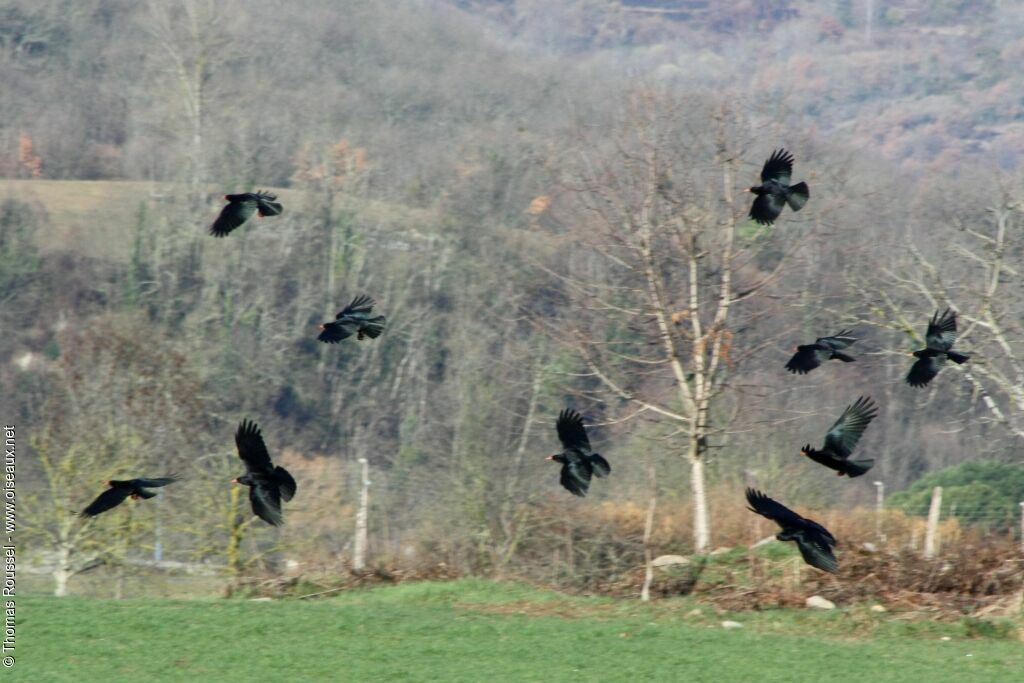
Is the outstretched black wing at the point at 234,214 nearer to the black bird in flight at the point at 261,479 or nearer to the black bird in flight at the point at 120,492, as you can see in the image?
the black bird in flight at the point at 261,479

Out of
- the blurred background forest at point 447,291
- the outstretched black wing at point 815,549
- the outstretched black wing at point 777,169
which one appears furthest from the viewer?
the blurred background forest at point 447,291

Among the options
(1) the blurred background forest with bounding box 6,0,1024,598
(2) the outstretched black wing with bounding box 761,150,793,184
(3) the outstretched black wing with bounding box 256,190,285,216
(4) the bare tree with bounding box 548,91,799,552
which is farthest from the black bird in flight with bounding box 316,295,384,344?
(4) the bare tree with bounding box 548,91,799,552

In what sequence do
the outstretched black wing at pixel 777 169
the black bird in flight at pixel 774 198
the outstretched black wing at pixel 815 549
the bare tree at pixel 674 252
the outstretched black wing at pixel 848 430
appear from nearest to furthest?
the outstretched black wing at pixel 815 549 < the outstretched black wing at pixel 848 430 < the black bird in flight at pixel 774 198 < the outstretched black wing at pixel 777 169 < the bare tree at pixel 674 252

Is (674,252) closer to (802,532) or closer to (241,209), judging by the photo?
(241,209)

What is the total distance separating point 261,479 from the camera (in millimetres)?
Answer: 11922

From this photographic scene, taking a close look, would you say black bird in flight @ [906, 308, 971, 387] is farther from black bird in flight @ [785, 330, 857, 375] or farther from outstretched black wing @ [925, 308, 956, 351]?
black bird in flight @ [785, 330, 857, 375]

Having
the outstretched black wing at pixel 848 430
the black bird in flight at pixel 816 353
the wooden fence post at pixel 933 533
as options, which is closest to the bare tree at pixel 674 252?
the wooden fence post at pixel 933 533

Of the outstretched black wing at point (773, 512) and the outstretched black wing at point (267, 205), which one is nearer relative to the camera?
the outstretched black wing at point (773, 512)

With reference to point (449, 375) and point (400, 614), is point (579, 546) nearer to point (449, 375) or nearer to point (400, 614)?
point (400, 614)

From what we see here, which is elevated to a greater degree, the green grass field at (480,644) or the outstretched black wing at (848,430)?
the outstretched black wing at (848,430)

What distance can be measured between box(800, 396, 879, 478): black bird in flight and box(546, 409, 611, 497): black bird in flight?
1812 millimetres

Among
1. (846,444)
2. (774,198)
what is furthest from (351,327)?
(846,444)

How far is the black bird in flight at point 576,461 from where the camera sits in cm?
1323

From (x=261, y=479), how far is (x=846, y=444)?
494cm
